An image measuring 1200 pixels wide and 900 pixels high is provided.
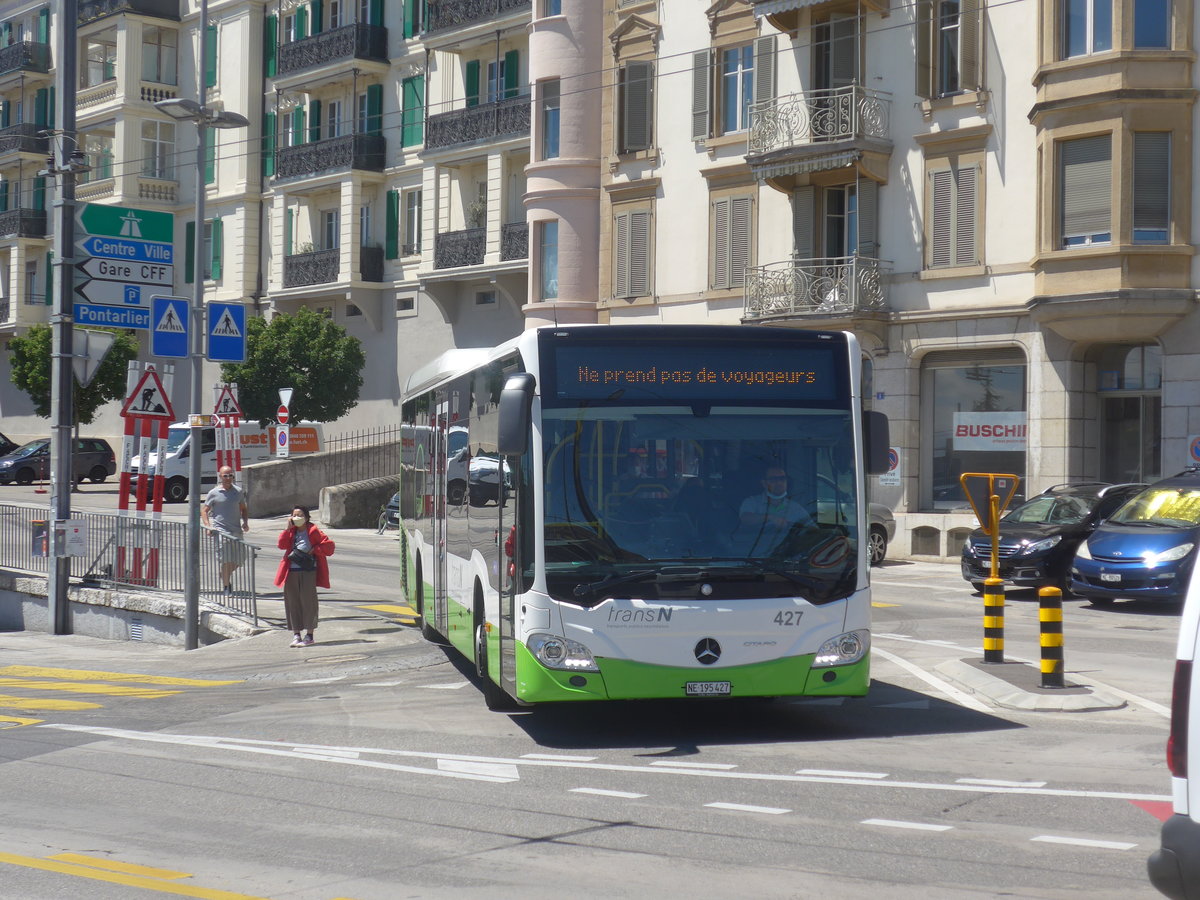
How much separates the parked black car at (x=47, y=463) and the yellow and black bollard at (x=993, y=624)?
140 ft

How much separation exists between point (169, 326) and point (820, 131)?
16.4 meters

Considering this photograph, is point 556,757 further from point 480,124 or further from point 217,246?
point 217,246

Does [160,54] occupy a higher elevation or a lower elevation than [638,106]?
higher

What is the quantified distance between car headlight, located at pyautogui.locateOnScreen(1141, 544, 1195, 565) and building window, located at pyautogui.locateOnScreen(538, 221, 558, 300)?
1924 centimetres

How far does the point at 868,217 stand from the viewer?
31.0 metres

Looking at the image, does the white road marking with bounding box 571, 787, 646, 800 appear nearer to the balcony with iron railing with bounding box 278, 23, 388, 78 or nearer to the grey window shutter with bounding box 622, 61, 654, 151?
the grey window shutter with bounding box 622, 61, 654, 151

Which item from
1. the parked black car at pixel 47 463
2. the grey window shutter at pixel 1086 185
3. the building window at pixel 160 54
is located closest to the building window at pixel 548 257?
the grey window shutter at pixel 1086 185

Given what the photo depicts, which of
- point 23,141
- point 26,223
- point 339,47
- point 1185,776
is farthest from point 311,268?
point 1185,776

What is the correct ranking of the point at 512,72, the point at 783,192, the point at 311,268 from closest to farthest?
the point at 783,192 → the point at 512,72 → the point at 311,268

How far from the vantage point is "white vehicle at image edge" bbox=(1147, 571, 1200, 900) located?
16.4 ft

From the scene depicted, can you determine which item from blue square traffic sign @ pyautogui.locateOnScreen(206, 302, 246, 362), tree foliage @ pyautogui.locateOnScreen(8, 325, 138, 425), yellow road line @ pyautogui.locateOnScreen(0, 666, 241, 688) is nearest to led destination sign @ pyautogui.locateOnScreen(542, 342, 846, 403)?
yellow road line @ pyautogui.locateOnScreen(0, 666, 241, 688)

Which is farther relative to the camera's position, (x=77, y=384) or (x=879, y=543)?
(x=77, y=384)

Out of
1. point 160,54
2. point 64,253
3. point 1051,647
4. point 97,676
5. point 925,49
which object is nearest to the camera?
point 1051,647

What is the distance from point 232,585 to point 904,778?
12.7 meters
